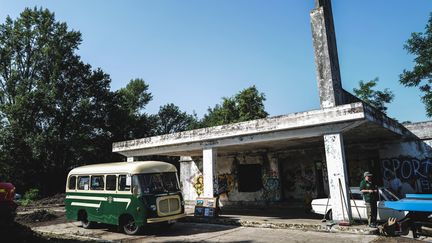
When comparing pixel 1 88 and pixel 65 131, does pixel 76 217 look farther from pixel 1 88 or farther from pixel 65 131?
pixel 1 88

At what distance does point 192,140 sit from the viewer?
13672mm

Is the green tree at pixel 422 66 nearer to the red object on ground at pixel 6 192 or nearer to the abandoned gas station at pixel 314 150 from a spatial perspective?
the abandoned gas station at pixel 314 150

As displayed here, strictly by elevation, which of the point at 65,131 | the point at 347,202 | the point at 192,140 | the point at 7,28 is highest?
the point at 7,28

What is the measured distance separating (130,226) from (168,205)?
1.50 meters

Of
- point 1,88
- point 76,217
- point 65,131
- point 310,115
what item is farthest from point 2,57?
point 310,115

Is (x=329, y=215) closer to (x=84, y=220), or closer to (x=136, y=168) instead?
(x=136, y=168)

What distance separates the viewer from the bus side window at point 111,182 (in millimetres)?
10812

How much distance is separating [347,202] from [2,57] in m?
34.1

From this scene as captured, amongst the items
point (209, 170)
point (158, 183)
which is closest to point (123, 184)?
point (158, 183)

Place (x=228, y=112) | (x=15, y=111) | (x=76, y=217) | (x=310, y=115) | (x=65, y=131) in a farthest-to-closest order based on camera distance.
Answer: (x=228, y=112), (x=65, y=131), (x=15, y=111), (x=76, y=217), (x=310, y=115)

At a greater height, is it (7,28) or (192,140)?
(7,28)

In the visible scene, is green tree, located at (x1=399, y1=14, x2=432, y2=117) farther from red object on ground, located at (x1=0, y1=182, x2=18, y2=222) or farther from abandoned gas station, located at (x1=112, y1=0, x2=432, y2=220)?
red object on ground, located at (x1=0, y1=182, x2=18, y2=222)

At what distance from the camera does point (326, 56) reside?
12.2 meters

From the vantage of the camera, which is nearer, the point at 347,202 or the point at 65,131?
the point at 347,202
